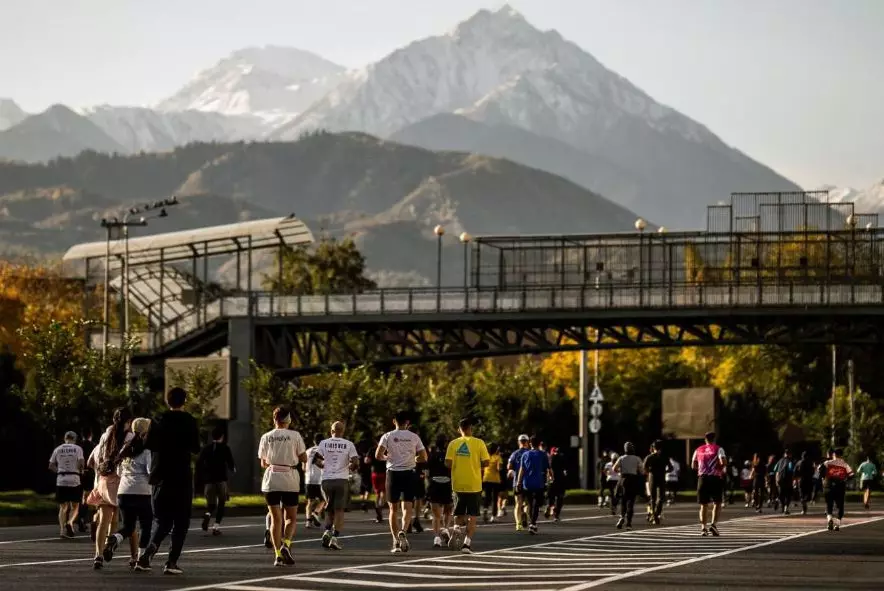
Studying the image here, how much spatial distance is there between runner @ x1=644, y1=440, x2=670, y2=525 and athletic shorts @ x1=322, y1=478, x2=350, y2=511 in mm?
12485

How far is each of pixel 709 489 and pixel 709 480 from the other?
0.26 meters

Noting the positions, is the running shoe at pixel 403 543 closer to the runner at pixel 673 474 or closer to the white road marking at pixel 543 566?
the white road marking at pixel 543 566

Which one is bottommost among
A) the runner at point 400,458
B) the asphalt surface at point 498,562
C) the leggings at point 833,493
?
the asphalt surface at point 498,562

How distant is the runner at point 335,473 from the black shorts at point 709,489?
8.97 metres

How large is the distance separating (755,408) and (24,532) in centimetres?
6390

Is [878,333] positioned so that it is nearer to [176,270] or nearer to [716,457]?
[176,270]

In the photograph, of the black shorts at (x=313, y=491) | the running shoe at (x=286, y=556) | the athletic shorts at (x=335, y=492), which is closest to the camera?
the running shoe at (x=286, y=556)

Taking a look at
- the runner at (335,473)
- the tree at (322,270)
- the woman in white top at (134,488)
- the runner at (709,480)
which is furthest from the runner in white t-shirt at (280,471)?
the tree at (322,270)

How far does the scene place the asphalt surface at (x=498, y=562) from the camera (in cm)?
1980

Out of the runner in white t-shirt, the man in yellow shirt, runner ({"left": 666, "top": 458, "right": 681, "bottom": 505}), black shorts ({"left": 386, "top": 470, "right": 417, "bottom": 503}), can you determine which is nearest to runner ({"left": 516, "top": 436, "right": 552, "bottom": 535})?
the man in yellow shirt

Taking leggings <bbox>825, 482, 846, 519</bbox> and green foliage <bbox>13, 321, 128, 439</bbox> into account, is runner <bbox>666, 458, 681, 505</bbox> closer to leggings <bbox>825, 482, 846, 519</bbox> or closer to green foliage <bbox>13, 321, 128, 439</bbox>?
green foliage <bbox>13, 321, 128, 439</bbox>

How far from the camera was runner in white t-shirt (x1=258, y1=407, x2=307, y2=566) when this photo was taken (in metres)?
22.5

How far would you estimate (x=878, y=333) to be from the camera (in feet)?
259

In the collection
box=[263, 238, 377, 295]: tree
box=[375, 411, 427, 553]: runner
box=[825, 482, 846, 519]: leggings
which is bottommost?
box=[825, 482, 846, 519]: leggings
